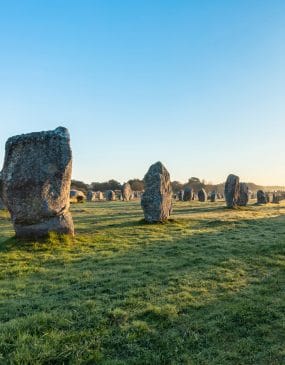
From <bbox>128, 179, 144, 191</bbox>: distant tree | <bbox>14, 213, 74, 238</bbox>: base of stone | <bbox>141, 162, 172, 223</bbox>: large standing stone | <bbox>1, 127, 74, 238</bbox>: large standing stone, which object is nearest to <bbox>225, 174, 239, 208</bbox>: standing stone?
<bbox>141, 162, 172, 223</bbox>: large standing stone

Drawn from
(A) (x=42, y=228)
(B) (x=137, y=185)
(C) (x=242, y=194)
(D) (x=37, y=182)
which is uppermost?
(B) (x=137, y=185)

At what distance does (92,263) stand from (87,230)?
711 centimetres

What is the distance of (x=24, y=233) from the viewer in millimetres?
15984

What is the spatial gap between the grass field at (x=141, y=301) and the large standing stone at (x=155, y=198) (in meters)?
5.69

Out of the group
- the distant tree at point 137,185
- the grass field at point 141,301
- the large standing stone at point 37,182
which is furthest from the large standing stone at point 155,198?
the distant tree at point 137,185

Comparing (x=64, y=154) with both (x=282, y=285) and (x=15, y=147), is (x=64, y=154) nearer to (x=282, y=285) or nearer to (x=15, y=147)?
(x=15, y=147)

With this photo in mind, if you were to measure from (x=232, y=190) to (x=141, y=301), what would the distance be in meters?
27.6

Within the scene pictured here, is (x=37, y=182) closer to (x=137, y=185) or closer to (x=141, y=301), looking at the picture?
(x=141, y=301)

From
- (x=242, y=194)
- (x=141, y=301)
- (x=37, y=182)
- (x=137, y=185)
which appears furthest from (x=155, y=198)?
(x=137, y=185)

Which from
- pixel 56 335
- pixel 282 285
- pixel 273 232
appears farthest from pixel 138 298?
pixel 273 232

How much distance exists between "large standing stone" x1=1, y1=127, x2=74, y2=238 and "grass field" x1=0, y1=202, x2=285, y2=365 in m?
0.76

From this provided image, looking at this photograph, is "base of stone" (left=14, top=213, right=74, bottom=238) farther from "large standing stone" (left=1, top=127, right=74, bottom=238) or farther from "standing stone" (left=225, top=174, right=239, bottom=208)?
"standing stone" (left=225, top=174, right=239, bottom=208)

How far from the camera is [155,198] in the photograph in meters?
22.8

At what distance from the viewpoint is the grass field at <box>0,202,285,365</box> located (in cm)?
671
